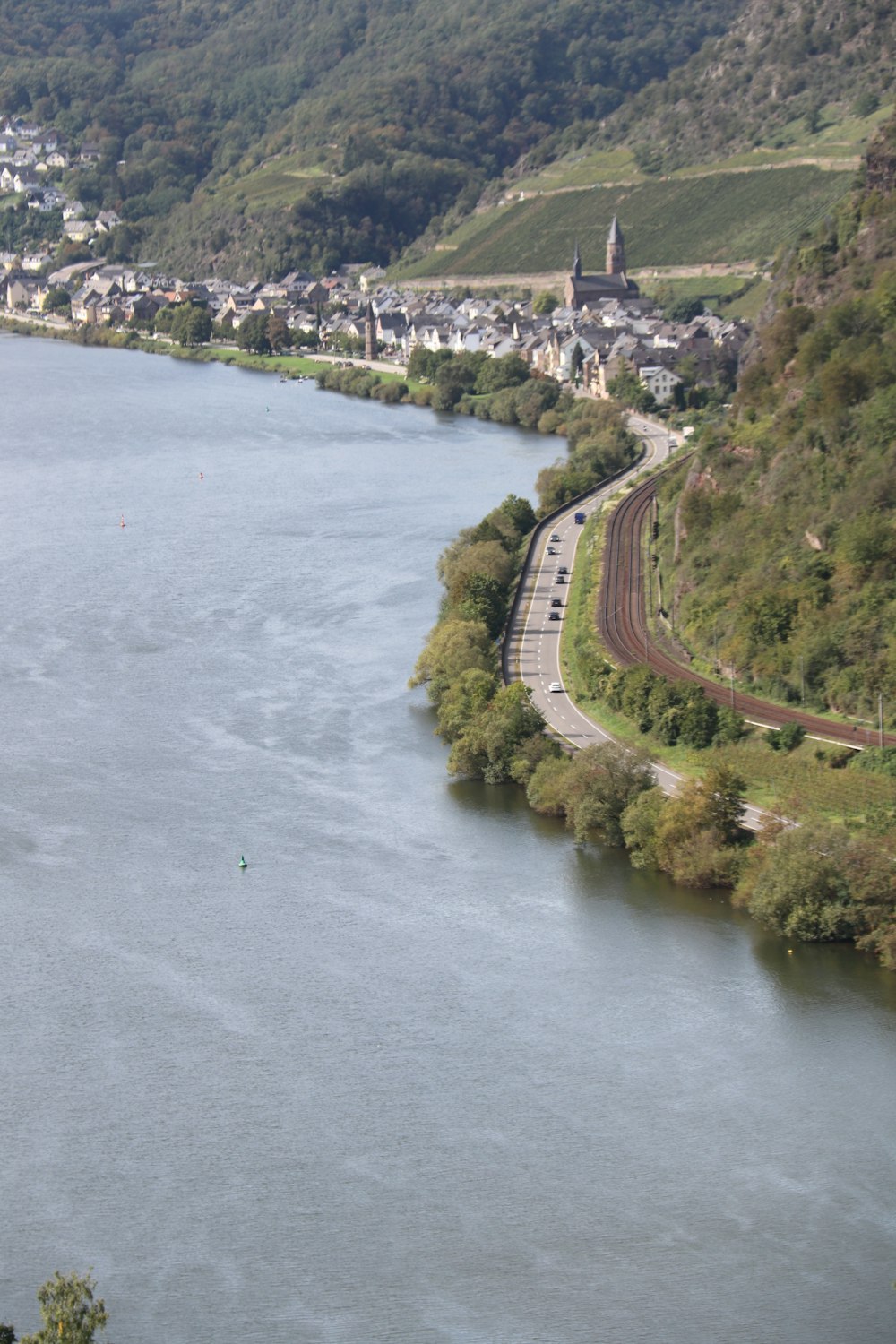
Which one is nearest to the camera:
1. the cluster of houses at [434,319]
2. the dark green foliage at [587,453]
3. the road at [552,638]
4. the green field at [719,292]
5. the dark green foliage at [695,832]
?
the dark green foliage at [695,832]

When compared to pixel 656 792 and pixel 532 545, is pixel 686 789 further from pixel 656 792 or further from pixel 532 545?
pixel 532 545

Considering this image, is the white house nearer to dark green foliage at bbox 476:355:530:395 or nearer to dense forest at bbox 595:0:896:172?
dark green foliage at bbox 476:355:530:395

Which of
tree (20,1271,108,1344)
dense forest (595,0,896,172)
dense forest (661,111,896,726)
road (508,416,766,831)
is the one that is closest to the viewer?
tree (20,1271,108,1344)

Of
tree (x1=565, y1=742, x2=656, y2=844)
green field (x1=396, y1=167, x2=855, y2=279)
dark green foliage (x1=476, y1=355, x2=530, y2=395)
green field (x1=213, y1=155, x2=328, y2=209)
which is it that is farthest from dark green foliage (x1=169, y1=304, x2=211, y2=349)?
tree (x1=565, y1=742, x2=656, y2=844)

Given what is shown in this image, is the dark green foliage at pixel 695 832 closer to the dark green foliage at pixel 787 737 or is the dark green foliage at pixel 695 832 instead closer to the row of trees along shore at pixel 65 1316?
the dark green foliage at pixel 787 737

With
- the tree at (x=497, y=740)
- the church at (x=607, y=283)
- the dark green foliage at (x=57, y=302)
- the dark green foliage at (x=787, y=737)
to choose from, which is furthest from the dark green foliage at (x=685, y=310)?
the dark green foliage at (x=787, y=737)

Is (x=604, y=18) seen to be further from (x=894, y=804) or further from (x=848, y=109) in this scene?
(x=894, y=804)
